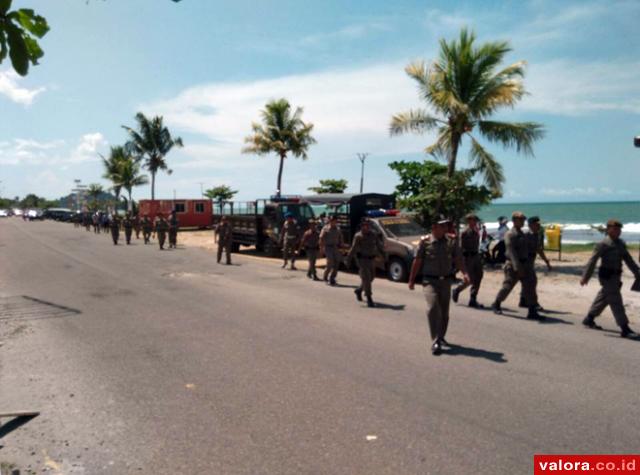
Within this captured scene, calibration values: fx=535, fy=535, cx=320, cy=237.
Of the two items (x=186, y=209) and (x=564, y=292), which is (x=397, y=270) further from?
(x=186, y=209)

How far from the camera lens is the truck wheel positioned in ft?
43.4

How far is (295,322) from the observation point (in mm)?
8500

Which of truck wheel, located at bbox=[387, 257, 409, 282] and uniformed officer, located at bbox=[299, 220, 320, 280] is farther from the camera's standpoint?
uniformed officer, located at bbox=[299, 220, 320, 280]

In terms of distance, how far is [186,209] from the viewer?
44.0 m

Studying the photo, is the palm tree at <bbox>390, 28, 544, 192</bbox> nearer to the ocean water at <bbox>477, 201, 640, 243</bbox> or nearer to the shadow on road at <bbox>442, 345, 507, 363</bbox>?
the ocean water at <bbox>477, 201, 640, 243</bbox>

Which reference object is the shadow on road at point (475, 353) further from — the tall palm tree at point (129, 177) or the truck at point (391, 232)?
the tall palm tree at point (129, 177)

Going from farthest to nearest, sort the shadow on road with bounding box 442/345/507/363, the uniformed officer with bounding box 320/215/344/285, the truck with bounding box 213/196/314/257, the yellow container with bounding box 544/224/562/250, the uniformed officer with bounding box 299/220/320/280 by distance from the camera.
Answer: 1. the truck with bounding box 213/196/314/257
2. the yellow container with bounding box 544/224/562/250
3. the uniformed officer with bounding box 299/220/320/280
4. the uniformed officer with bounding box 320/215/344/285
5. the shadow on road with bounding box 442/345/507/363

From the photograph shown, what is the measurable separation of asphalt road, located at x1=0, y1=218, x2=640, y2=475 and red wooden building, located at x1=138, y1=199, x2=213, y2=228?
33879mm

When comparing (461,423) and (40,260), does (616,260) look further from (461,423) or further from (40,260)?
(40,260)

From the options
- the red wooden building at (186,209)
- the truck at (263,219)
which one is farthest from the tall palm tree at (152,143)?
the truck at (263,219)

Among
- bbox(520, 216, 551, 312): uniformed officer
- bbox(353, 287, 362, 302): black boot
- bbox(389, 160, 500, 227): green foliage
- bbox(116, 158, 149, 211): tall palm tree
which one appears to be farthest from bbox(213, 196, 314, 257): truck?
bbox(116, 158, 149, 211): tall palm tree

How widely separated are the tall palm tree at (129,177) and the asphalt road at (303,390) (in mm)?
46187

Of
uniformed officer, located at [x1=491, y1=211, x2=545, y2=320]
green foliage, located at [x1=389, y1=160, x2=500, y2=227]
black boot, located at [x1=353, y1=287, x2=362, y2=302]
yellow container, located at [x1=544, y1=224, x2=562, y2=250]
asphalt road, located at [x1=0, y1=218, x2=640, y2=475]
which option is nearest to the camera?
asphalt road, located at [x1=0, y1=218, x2=640, y2=475]

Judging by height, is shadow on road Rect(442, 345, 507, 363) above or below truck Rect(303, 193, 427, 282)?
below
